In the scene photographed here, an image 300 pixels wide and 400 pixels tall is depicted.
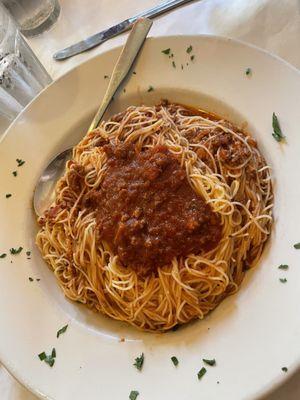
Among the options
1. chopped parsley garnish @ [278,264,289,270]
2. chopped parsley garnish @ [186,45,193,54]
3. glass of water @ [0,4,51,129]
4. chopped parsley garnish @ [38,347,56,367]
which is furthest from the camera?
glass of water @ [0,4,51,129]

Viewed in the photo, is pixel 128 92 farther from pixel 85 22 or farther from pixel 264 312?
pixel 264 312

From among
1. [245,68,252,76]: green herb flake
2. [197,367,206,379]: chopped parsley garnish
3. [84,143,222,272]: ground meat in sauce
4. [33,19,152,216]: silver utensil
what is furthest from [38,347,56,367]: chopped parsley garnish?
[245,68,252,76]: green herb flake

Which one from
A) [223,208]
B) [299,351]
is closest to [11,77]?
[223,208]

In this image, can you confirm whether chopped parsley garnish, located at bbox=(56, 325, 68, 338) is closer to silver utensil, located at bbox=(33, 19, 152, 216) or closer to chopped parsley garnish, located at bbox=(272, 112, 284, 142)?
silver utensil, located at bbox=(33, 19, 152, 216)

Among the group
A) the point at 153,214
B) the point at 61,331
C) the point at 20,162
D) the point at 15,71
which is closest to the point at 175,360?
the point at 61,331

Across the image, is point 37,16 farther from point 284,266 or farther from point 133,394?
point 133,394

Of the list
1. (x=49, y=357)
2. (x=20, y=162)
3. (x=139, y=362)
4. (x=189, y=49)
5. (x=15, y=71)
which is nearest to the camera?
(x=139, y=362)
